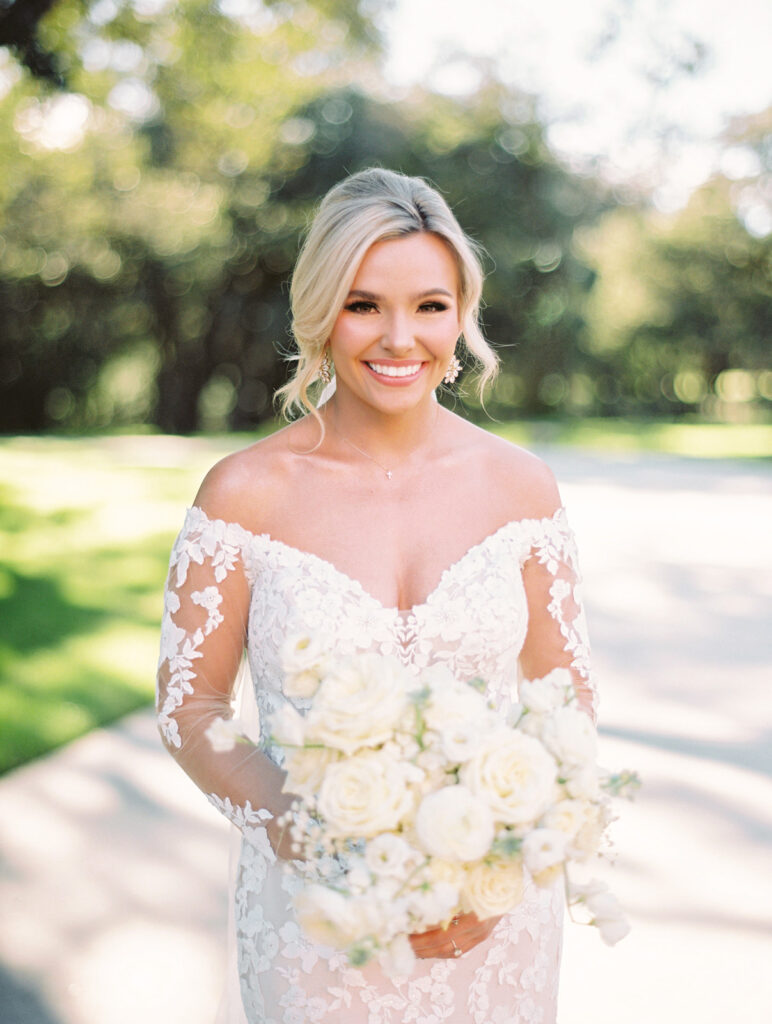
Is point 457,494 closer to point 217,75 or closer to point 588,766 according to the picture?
point 588,766

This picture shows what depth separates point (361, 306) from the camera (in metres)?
2.28

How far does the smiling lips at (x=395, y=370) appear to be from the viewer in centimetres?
231

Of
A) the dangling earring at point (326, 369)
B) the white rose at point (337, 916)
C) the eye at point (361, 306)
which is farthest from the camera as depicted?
the dangling earring at point (326, 369)

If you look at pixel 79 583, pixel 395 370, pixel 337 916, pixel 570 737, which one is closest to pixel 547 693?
pixel 570 737

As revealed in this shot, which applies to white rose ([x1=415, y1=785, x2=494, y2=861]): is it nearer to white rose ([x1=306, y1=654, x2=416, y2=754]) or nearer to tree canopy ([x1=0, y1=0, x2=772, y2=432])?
white rose ([x1=306, y1=654, x2=416, y2=754])

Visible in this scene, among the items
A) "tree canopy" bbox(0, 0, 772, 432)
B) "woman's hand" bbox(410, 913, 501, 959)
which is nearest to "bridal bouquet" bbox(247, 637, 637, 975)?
"woman's hand" bbox(410, 913, 501, 959)

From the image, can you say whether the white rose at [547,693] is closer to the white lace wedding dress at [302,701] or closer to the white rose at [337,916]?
the white rose at [337,916]

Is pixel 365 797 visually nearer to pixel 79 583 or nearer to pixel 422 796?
pixel 422 796

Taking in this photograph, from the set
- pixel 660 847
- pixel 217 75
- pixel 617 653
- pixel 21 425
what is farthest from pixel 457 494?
pixel 21 425

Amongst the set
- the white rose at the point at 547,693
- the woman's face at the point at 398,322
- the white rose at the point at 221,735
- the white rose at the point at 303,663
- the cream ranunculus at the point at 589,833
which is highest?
the woman's face at the point at 398,322

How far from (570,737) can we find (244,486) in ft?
3.78

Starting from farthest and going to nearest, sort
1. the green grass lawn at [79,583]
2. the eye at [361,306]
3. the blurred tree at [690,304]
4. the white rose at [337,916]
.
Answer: the blurred tree at [690,304]
the green grass lawn at [79,583]
the eye at [361,306]
the white rose at [337,916]

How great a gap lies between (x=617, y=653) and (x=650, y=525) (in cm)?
509

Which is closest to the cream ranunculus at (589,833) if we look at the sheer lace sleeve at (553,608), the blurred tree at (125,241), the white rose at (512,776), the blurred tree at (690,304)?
the white rose at (512,776)
